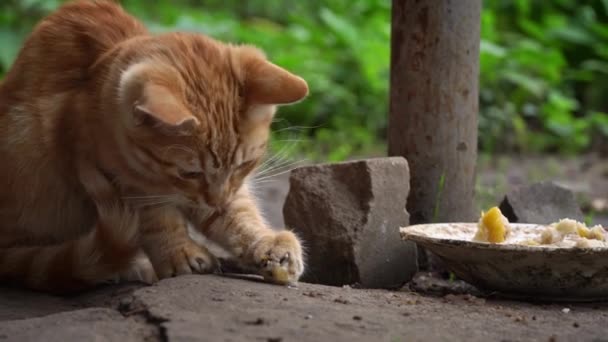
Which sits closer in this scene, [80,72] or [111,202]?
[111,202]

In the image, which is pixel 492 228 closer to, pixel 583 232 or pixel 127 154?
pixel 583 232

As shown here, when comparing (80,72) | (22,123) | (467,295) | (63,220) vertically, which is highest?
(80,72)

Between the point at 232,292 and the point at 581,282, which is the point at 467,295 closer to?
the point at 581,282

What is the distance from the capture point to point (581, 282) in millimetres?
2900

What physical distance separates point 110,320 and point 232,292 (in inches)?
16.9

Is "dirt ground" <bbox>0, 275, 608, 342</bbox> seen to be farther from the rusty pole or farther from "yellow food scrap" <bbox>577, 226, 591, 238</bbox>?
the rusty pole

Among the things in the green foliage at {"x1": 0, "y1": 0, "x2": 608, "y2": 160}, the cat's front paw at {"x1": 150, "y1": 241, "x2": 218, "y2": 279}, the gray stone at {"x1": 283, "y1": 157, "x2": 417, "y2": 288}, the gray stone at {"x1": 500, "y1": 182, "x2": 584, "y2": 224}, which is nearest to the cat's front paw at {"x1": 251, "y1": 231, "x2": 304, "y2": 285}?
the cat's front paw at {"x1": 150, "y1": 241, "x2": 218, "y2": 279}

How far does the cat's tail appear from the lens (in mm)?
2846

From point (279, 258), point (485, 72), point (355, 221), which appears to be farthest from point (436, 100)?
point (485, 72)

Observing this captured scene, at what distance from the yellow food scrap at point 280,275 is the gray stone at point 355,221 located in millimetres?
449

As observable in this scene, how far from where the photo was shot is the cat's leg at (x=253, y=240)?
300 centimetres

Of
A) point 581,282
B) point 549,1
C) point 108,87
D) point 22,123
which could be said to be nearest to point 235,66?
point 108,87

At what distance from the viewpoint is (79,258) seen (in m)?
2.98

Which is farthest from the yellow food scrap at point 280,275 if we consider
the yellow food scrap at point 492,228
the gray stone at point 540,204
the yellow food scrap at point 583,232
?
the gray stone at point 540,204
